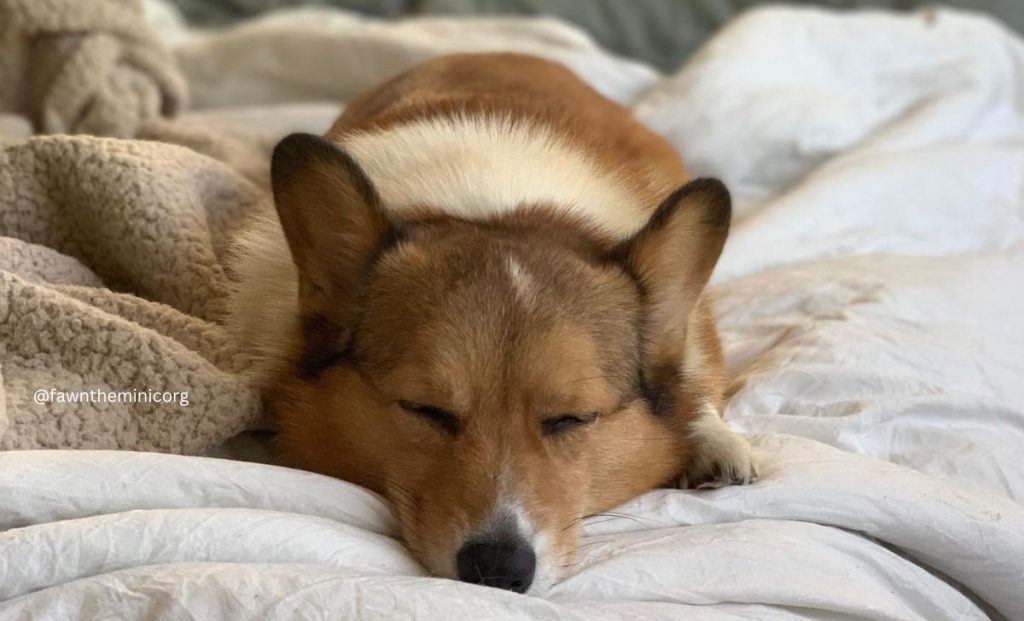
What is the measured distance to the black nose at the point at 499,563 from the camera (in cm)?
125

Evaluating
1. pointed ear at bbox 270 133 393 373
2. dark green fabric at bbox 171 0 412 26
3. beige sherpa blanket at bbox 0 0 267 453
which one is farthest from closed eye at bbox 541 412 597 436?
dark green fabric at bbox 171 0 412 26

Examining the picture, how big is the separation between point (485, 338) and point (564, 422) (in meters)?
0.17

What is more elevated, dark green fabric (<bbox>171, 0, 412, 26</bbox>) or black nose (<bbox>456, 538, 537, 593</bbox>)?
dark green fabric (<bbox>171, 0, 412, 26</bbox>)

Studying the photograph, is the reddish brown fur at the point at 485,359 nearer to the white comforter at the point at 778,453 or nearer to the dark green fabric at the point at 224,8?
the white comforter at the point at 778,453

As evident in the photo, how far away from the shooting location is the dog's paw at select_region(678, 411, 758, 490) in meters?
1.48

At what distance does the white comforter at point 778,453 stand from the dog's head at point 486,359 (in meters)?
0.08

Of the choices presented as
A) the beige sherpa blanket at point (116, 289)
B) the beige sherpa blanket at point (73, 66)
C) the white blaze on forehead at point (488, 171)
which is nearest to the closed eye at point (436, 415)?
the beige sherpa blanket at point (116, 289)

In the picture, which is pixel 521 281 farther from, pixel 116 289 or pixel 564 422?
pixel 116 289

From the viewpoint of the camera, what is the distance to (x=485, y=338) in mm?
1368

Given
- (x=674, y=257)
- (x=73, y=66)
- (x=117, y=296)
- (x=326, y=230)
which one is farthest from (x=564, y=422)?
(x=73, y=66)

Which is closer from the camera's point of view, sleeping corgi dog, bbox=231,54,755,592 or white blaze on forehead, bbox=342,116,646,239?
sleeping corgi dog, bbox=231,54,755,592

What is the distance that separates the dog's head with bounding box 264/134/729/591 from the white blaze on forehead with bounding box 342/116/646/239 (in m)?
0.06

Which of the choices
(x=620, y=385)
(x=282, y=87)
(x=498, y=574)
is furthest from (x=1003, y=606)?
(x=282, y=87)

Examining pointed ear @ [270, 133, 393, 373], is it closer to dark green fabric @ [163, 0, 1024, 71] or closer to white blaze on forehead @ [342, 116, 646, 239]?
white blaze on forehead @ [342, 116, 646, 239]
